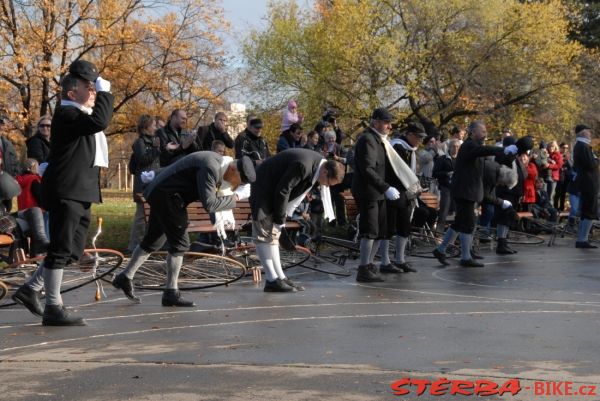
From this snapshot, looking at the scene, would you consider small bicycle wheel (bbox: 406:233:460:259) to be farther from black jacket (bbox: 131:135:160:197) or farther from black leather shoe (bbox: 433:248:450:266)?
black jacket (bbox: 131:135:160:197)

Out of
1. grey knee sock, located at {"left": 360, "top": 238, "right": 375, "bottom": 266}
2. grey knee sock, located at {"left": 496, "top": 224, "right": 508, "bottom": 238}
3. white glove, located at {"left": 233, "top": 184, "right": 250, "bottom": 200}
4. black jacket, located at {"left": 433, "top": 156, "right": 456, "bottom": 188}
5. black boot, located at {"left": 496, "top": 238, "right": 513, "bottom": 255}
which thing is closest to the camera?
white glove, located at {"left": 233, "top": 184, "right": 250, "bottom": 200}

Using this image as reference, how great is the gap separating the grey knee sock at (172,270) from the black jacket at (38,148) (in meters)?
4.84

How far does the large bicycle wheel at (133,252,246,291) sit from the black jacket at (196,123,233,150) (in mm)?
4958

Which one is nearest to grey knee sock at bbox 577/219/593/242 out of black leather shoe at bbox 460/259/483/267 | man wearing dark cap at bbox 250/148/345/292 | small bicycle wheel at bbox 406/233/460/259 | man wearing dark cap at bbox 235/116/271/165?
small bicycle wheel at bbox 406/233/460/259

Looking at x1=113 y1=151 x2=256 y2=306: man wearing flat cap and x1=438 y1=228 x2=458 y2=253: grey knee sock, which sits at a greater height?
x1=113 y1=151 x2=256 y2=306: man wearing flat cap

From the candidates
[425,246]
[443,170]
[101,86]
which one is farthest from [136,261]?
[443,170]

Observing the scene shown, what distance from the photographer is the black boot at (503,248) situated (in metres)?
17.0

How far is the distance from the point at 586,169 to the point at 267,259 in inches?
364

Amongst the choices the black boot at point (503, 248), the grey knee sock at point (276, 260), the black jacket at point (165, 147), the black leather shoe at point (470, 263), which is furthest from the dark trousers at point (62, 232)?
the black boot at point (503, 248)

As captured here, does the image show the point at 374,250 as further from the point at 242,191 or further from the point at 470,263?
the point at 242,191

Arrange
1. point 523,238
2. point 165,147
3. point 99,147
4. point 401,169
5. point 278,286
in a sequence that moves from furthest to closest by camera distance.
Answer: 1. point 523,238
2. point 165,147
3. point 401,169
4. point 278,286
5. point 99,147

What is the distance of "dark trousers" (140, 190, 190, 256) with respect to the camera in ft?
32.6

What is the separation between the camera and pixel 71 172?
8555 mm

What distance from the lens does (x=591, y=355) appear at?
7.13 metres
